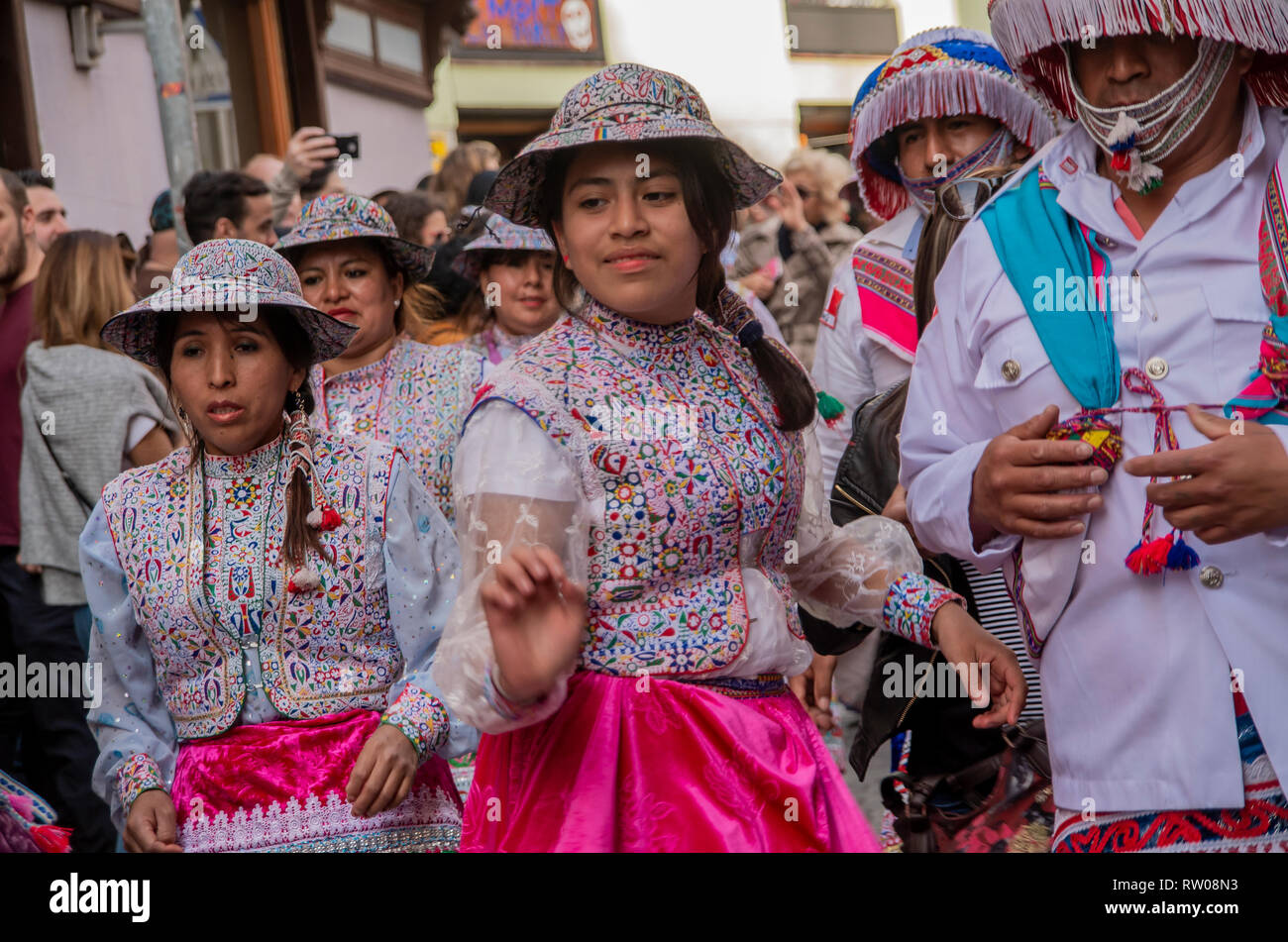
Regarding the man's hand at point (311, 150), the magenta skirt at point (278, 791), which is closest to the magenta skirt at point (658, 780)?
the magenta skirt at point (278, 791)

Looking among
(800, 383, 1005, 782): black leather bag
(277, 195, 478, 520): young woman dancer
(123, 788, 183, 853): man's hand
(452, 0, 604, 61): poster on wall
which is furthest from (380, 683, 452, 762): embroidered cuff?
(452, 0, 604, 61): poster on wall

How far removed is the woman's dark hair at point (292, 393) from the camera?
9.86 feet

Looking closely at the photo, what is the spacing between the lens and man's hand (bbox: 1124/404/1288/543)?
214cm

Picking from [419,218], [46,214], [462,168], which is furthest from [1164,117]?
[462,168]

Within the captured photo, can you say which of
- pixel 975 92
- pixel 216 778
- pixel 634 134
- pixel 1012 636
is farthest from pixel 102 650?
pixel 975 92

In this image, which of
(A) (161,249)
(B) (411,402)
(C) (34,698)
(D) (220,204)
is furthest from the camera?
(A) (161,249)

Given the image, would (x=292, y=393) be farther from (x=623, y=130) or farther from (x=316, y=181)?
(x=316, y=181)

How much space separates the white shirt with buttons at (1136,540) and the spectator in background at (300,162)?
4538 mm

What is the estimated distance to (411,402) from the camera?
464cm

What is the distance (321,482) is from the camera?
3.08 meters

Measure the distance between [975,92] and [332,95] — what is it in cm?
945

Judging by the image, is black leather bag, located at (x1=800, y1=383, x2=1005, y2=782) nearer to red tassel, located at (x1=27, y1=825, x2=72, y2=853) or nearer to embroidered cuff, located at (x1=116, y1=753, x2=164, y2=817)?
embroidered cuff, located at (x1=116, y1=753, x2=164, y2=817)

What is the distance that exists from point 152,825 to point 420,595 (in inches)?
24.9
